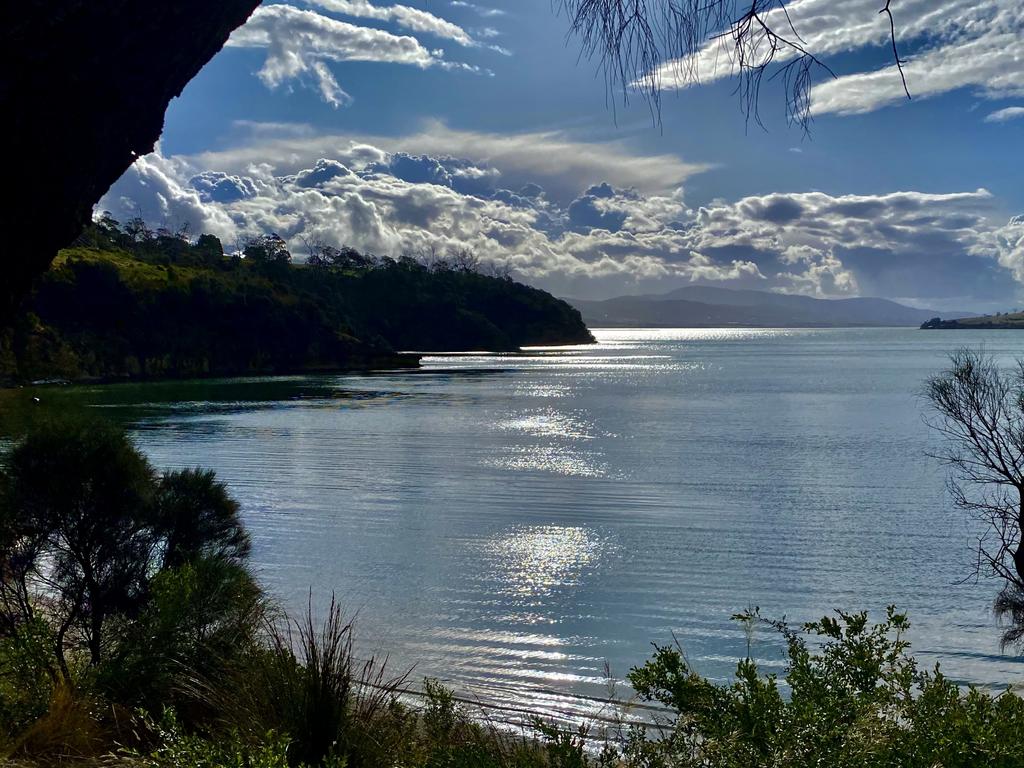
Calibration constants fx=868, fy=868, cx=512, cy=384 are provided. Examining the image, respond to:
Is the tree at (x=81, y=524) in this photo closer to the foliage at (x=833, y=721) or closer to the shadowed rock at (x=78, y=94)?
the shadowed rock at (x=78, y=94)

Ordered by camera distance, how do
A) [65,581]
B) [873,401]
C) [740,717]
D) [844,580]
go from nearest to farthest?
[740,717]
[65,581]
[844,580]
[873,401]

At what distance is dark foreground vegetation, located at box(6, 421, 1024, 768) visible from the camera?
348 cm

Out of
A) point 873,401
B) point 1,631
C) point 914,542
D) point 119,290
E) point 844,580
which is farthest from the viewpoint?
point 119,290

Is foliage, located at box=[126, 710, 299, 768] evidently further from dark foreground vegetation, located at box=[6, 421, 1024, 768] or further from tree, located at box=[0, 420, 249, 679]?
tree, located at box=[0, 420, 249, 679]

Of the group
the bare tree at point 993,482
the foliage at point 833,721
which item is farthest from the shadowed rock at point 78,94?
the bare tree at point 993,482

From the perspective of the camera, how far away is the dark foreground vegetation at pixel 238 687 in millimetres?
3479

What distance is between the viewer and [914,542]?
81.1ft

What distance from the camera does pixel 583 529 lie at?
88.1 ft

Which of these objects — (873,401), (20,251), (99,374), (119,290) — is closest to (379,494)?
(20,251)

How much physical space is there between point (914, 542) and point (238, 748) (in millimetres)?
25098

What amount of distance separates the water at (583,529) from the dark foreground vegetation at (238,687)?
353 cm

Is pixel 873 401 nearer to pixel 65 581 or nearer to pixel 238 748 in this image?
pixel 65 581

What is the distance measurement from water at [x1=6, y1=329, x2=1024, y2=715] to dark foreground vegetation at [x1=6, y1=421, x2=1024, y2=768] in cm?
353

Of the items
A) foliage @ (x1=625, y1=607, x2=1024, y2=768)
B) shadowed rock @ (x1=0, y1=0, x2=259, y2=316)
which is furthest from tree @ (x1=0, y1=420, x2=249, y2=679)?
foliage @ (x1=625, y1=607, x2=1024, y2=768)
